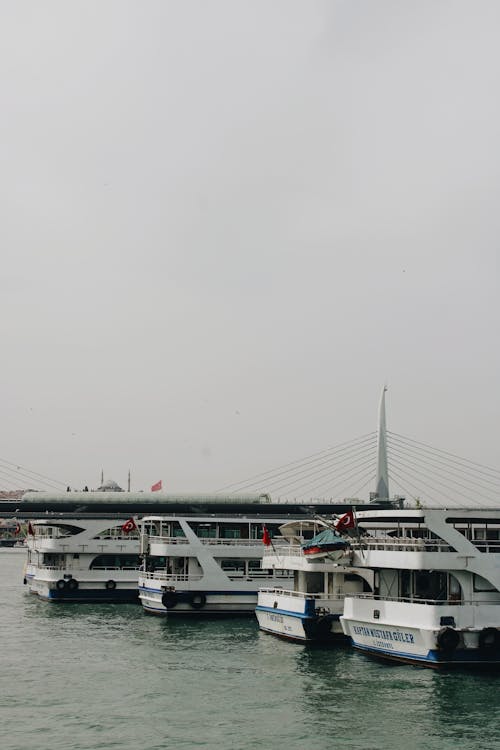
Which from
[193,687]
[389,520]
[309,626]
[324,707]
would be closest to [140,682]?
[193,687]

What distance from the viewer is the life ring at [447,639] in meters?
30.8

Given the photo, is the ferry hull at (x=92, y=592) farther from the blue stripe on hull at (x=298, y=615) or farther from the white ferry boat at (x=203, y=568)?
the blue stripe on hull at (x=298, y=615)

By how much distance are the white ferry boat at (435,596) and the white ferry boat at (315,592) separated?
2.04m

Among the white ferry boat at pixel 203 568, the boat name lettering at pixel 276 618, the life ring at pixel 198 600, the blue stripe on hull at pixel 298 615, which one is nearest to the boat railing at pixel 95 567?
the white ferry boat at pixel 203 568

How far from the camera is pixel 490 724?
998 inches

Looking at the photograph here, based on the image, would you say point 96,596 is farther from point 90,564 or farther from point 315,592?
point 315,592

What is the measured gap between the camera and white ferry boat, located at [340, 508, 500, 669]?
103 ft

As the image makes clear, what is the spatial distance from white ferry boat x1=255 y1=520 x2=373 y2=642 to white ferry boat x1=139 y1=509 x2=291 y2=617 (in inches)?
285

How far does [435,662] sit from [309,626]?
7.97 meters

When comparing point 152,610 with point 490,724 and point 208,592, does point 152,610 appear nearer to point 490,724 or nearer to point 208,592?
point 208,592

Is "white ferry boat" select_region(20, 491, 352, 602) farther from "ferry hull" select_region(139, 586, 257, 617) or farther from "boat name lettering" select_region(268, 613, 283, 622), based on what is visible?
"boat name lettering" select_region(268, 613, 283, 622)

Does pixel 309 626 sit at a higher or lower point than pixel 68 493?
lower

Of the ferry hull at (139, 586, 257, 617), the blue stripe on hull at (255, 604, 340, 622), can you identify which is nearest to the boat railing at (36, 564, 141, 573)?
the ferry hull at (139, 586, 257, 617)

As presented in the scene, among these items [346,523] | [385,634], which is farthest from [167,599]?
[385,634]
